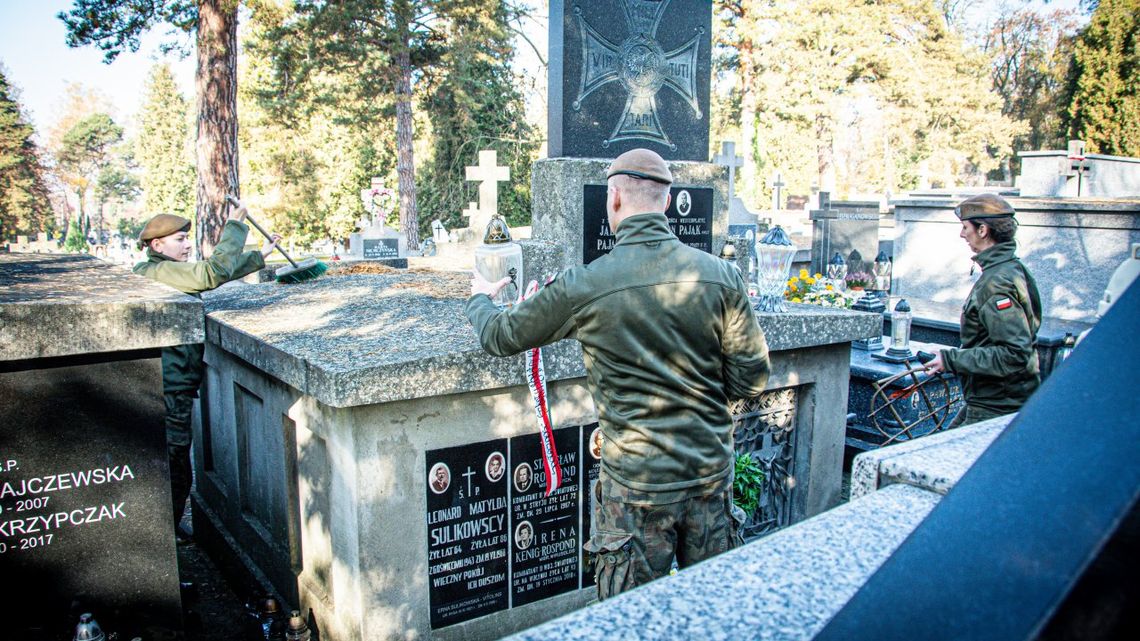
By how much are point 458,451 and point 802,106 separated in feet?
84.4

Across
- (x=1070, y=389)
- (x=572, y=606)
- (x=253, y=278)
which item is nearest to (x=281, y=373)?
(x=572, y=606)

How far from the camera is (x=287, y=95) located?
21547mm

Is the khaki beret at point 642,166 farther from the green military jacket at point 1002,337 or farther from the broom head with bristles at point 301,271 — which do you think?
the broom head with bristles at point 301,271

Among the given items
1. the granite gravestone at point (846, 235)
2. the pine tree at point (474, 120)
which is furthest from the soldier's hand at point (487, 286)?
the pine tree at point (474, 120)

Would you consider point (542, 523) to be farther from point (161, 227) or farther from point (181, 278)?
point (161, 227)

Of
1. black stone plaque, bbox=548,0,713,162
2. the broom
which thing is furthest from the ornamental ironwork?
the broom

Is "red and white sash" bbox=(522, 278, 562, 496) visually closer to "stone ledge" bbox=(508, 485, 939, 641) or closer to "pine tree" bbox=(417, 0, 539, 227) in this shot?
"stone ledge" bbox=(508, 485, 939, 641)

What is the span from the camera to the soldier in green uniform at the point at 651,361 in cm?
278

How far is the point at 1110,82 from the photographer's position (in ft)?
95.6

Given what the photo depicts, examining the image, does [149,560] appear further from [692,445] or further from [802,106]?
[802,106]

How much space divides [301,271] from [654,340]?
408cm

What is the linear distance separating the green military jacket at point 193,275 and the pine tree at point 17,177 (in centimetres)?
4379

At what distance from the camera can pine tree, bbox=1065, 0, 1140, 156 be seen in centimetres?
2834

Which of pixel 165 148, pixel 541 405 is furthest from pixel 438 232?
pixel 165 148
